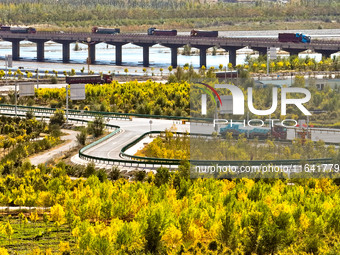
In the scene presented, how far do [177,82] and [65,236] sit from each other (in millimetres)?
64623

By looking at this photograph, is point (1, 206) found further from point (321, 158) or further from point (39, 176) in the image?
point (321, 158)

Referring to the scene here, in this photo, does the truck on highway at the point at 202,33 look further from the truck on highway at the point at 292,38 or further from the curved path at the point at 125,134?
the curved path at the point at 125,134

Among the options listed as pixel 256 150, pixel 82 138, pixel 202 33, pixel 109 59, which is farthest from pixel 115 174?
pixel 109 59

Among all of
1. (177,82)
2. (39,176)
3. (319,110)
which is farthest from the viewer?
(177,82)

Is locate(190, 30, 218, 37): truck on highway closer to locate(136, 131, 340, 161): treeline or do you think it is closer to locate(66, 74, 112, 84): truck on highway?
locate(66, 74, 112, 84): truck on highway

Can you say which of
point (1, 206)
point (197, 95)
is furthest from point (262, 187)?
point (197, 95)

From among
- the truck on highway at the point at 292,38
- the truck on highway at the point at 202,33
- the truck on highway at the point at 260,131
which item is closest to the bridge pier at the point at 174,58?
the truck on highway at the point at 202,33

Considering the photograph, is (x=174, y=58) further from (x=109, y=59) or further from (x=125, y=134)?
(x=125, y=134)

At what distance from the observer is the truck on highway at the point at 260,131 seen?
4812 cm

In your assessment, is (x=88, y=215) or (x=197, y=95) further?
(x=197, y=95)

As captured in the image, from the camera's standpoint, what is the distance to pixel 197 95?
61812mm

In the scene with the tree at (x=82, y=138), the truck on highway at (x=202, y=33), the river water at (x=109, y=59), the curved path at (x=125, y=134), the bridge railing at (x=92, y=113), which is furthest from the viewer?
the truck on highway at (x=202, y=33)

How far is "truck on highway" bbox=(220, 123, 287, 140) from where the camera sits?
48.1m

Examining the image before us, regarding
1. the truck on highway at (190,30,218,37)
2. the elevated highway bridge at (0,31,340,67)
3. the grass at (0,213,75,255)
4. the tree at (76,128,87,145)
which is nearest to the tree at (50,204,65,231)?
the grass at (0,213,75,255)
